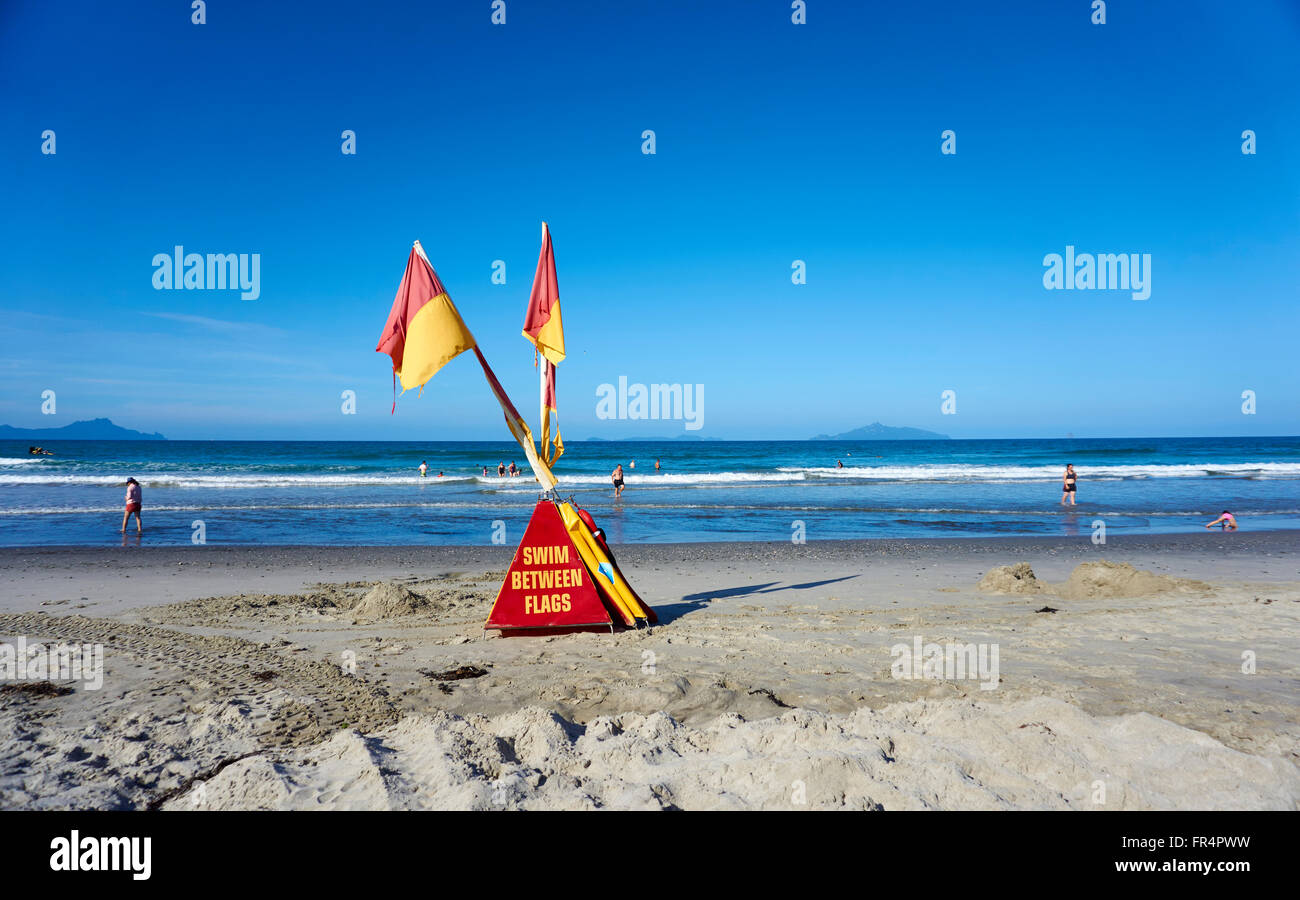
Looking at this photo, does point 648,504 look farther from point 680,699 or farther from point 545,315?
point 680,699

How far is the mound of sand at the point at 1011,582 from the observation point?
32.8 feet

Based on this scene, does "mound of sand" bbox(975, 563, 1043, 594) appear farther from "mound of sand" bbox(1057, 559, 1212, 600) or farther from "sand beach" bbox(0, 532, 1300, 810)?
"mound of sand" bbox(1057, 559, 1212, 600)

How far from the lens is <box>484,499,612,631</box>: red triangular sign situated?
25.0 ft

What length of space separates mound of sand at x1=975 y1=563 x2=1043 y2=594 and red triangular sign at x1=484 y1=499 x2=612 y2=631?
19.8ft

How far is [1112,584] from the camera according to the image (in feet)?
31.7

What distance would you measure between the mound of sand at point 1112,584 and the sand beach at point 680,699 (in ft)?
0.17

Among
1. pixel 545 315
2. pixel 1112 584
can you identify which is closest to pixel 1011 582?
pixel 1112 584

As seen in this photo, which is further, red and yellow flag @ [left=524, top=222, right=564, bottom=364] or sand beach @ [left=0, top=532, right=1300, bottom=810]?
red and yellow flag @ [left=524, top=222, right=564, bottom=364]

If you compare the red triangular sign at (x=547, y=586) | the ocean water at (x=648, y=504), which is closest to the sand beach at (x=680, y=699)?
the red triangular sign at (x=547, y=586)

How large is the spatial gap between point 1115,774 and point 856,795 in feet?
4.83

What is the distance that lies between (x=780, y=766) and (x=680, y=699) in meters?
1.75

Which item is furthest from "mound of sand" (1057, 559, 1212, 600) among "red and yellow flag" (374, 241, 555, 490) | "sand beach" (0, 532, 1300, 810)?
"red and yellow flag" (374, 241, 555, 490)
